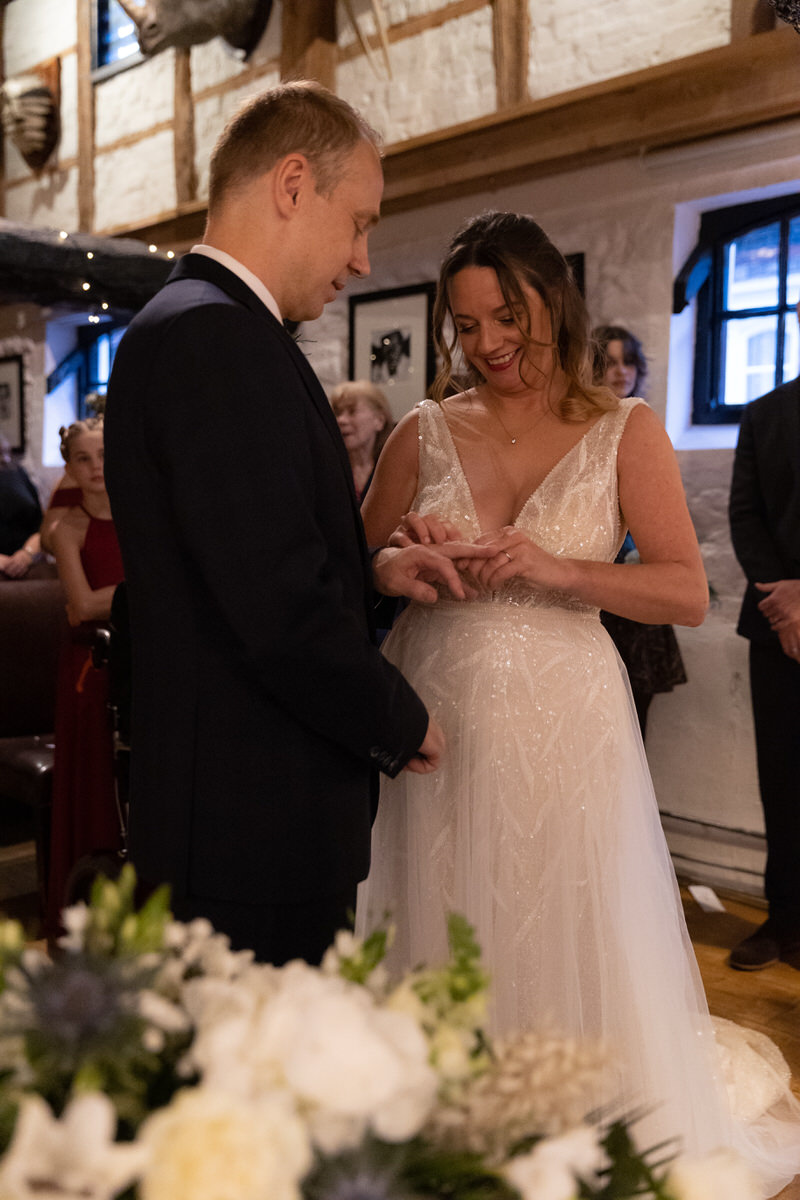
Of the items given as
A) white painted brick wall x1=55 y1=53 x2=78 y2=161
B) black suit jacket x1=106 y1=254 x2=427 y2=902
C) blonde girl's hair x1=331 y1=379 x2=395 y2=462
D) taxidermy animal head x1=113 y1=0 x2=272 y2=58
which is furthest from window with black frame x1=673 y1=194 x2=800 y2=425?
white painted brick wall x1=55 y1=53 x2=78 y2=161

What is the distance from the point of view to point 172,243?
22.6 feet

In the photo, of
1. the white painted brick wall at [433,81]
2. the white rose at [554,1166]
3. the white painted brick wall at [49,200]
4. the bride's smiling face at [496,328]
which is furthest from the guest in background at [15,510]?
the white rose at [554,1166]

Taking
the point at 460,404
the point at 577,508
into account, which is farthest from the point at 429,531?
the point at 460,404

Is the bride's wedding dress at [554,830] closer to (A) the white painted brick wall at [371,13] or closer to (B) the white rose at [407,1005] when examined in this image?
(B) the white rose at [407,1005]

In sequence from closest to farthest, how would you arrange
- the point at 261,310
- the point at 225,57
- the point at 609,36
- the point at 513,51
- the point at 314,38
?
the point at 261,310
the point at 609,36
the point at 513,51
the point at 314,38
the point at 225,57

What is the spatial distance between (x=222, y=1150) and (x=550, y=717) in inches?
61.1

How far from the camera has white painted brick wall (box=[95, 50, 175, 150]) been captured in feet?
23.4

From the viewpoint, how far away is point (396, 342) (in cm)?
571

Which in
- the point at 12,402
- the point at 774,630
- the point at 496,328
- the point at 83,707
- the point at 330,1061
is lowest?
the point at 83,707

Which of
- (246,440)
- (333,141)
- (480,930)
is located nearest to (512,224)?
(333,141)

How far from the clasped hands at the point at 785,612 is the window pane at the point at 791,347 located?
4.03 feet

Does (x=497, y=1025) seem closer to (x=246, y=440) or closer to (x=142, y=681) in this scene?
(x=142, y=681)

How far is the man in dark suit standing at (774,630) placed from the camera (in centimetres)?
363

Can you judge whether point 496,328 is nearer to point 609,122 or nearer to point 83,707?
point 83,707
